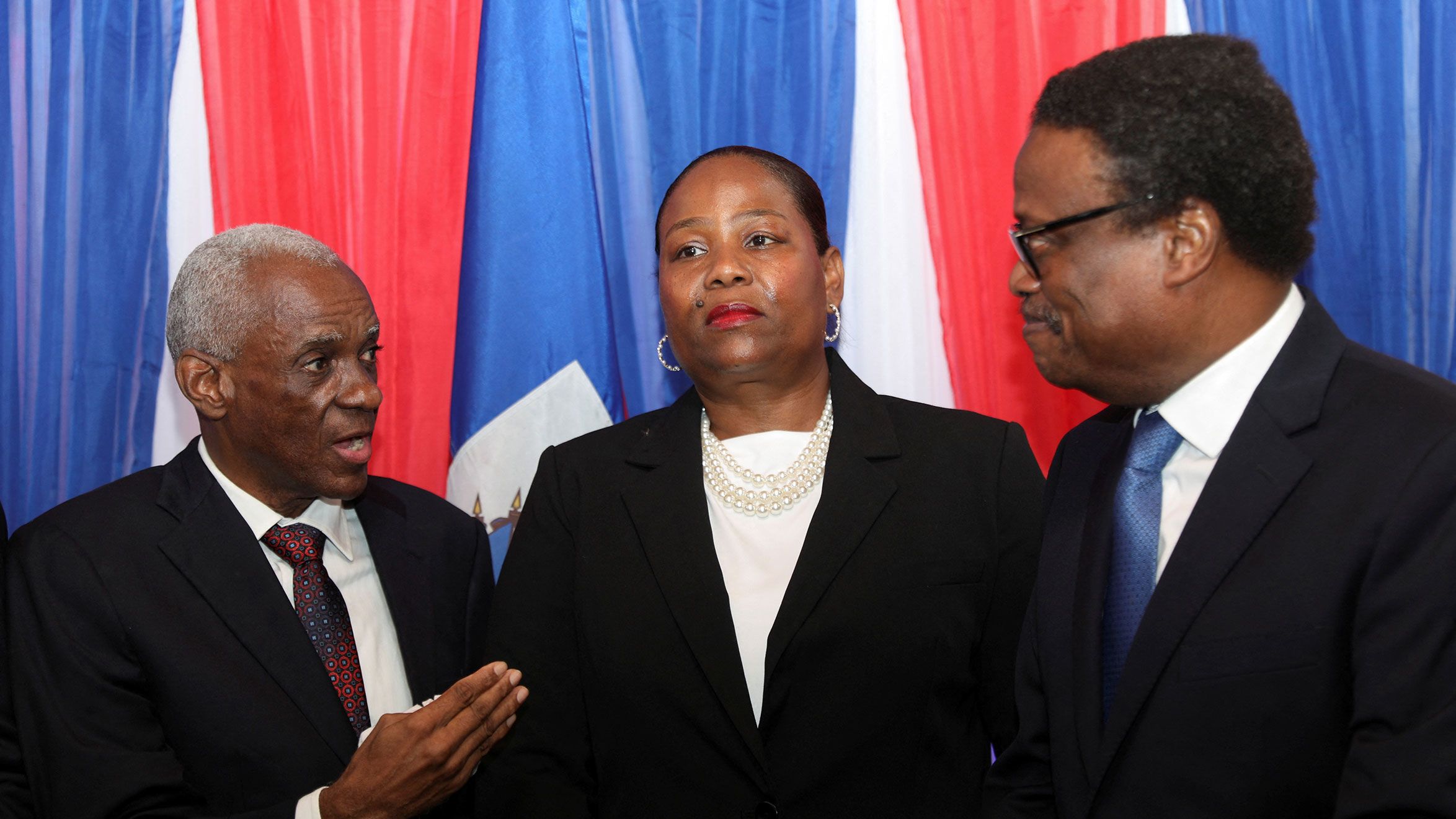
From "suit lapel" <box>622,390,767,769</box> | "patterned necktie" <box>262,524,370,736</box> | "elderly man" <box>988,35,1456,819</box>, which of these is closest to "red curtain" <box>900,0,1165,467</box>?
"suit lapel" <box>622,390,767,769</box>

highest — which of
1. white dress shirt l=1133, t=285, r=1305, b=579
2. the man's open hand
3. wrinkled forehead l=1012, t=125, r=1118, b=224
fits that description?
wrinkled forehead l=1012, t=125, r=1118, b=224

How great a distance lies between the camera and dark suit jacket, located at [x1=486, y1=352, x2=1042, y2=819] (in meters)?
1.82

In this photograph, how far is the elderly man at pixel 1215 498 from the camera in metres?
1.18

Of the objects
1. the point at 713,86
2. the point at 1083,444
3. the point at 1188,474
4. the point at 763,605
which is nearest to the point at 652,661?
the point at 763,605

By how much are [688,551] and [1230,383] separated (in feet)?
3.10

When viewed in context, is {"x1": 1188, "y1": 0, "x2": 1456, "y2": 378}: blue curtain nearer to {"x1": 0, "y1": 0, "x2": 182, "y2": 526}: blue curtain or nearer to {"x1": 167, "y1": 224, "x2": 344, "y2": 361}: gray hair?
{"x1": 167, "y1": 224, "x2": 344, "y2": 361}: gray hair

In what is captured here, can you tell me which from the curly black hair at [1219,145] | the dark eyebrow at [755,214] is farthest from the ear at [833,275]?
the curly black hair at [1219,145]

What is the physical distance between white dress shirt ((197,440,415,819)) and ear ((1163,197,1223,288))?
155 cm

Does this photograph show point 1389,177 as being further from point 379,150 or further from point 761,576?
point 379,150

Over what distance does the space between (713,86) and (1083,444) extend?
1.47 m

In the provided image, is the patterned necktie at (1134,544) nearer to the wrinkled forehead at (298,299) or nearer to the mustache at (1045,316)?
the mustache at (1045,316)

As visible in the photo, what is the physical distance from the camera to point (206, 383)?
6.84 ft

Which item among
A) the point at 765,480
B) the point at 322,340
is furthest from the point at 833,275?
the point at 322,340

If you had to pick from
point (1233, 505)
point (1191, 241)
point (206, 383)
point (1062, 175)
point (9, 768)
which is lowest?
point (9, 768)
